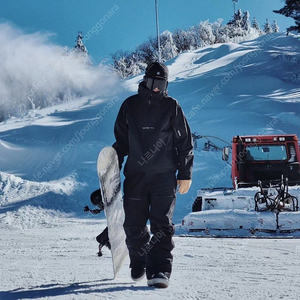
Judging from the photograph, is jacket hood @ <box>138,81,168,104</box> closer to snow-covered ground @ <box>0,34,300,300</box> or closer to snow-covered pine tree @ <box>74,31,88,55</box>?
snow-covered ground @ <box>0,34,300,300</box>

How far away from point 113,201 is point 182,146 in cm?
66

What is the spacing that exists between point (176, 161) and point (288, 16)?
31.0 metres

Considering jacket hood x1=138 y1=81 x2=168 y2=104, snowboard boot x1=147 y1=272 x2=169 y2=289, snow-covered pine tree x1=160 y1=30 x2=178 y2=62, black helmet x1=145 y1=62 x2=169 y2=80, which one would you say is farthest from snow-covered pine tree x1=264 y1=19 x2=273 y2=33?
snowboard boot x1=147 y1=272 x2=169 y2=289

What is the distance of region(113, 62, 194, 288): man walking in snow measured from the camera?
2996mm

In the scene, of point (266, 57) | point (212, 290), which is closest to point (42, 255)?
point (212, 290)

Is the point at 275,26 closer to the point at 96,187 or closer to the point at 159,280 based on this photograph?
the point at 96,187

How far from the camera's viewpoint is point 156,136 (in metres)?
3.05

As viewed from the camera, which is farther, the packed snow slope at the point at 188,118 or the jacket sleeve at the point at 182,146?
the packed snow slope at the point at 188,118

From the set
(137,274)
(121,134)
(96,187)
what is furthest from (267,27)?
(137,274)

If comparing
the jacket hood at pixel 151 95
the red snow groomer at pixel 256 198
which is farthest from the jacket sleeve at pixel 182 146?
the red snow groomer at pixel 256 198

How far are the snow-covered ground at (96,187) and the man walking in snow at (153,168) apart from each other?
28 centimetres

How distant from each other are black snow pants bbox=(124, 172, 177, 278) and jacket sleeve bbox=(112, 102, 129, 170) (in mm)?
246

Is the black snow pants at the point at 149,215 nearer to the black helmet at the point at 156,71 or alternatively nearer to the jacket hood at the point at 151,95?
the jacket hood at the point at 151,95

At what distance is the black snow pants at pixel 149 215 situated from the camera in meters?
2.98
